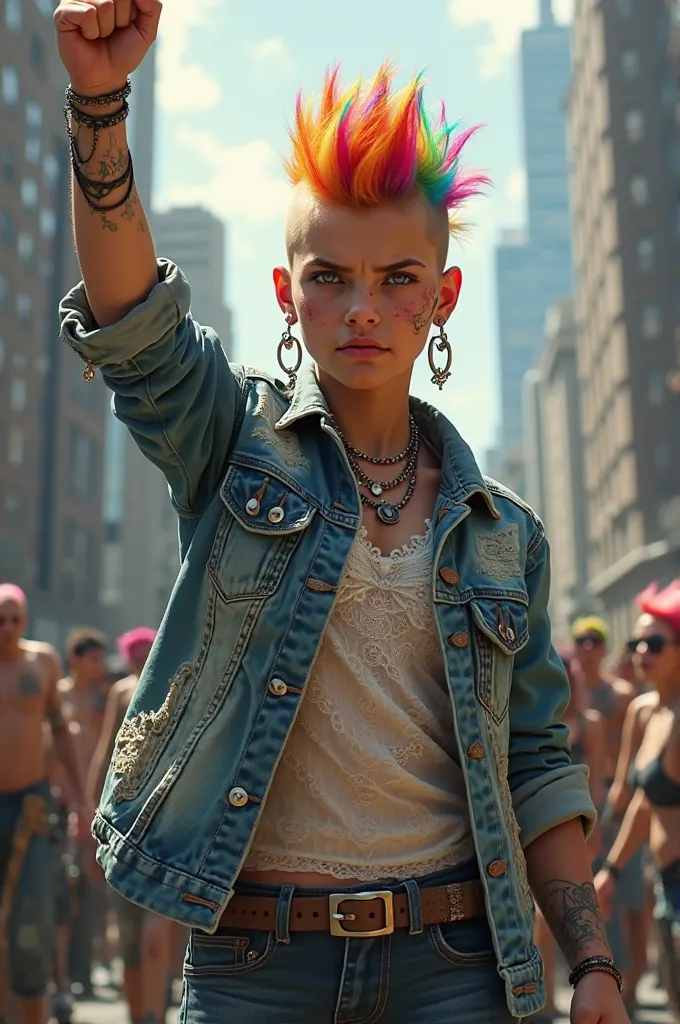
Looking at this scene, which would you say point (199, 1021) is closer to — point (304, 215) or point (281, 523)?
point (281, 523)

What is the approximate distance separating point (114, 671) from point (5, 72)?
1695 inches

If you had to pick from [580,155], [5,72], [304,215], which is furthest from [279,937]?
[580,155]

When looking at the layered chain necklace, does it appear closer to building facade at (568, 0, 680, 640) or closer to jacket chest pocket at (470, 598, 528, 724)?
jacket chest pocket at (470, 598, 528, 724)

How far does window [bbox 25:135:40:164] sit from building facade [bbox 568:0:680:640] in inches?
1107

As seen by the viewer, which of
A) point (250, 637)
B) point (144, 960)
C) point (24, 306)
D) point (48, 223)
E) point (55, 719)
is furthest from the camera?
point (48, 223)

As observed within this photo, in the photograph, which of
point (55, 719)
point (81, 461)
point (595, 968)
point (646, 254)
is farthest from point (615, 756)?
point (646, 254)

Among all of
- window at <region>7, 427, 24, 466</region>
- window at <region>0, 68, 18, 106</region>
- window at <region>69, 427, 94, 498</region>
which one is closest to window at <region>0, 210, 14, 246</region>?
window at <region>0, 68, 18, 106</region>

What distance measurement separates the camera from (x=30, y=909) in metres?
7.02

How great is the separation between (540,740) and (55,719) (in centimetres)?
619

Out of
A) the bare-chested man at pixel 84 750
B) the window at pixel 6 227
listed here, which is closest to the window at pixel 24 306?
the window at pixel 6 227

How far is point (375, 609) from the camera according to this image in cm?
230

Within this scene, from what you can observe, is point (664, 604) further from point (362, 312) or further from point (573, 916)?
point (362, 312)

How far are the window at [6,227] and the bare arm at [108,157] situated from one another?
49.8 meters

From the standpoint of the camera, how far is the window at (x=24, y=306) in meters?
50.4
